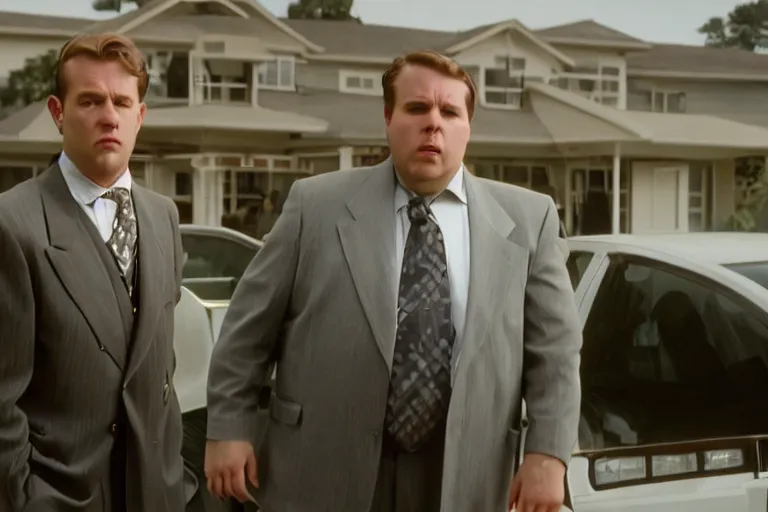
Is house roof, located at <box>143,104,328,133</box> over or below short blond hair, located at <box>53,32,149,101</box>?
over

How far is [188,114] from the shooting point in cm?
1152

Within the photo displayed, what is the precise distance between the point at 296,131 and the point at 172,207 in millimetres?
9804

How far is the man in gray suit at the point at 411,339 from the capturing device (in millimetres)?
2129

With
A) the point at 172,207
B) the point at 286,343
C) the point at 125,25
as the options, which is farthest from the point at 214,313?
the point at 125,25

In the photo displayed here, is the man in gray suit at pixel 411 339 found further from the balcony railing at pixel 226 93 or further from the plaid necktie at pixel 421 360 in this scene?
the balcony railing at pixel 226 93

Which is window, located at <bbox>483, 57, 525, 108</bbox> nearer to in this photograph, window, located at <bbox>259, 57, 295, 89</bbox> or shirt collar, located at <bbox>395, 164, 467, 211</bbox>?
window, located at <bbox>259, 57, 295, 89</bbox>

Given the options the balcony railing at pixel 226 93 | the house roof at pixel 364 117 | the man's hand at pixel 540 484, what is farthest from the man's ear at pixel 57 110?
the balcony railing at pixel 226 93

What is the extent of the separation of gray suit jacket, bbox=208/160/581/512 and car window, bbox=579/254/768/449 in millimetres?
778

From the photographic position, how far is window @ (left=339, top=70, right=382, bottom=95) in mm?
11977

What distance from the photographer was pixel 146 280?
2248 millimetres

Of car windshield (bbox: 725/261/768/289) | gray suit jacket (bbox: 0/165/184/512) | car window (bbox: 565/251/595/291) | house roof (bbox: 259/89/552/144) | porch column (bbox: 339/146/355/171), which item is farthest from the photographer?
porch column (bbox: 339/146/355/171)

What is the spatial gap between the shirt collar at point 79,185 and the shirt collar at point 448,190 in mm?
608

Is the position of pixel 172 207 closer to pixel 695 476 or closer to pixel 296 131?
pixel 695 476

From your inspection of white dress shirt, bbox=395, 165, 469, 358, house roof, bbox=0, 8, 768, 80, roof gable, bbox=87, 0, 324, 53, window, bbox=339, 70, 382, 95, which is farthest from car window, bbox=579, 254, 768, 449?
window, bbox=339, 70, 382, 95
